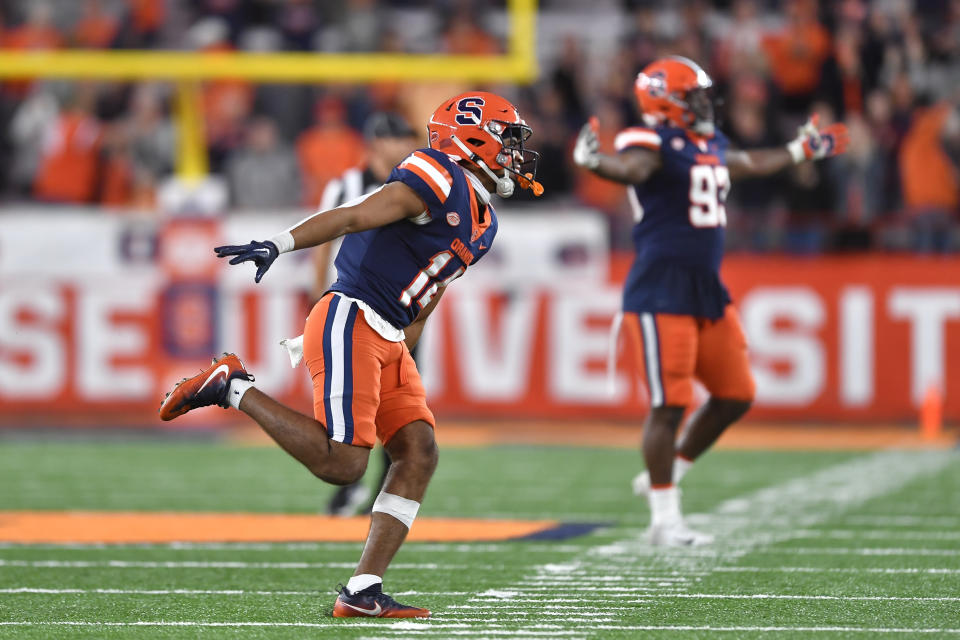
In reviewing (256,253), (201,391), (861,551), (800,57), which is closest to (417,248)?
(256,253)

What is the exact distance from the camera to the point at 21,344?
13.0 meters

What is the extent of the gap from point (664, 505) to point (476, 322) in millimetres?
6161

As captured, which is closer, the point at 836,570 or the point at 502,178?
the point at 502,178

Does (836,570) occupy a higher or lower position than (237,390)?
lower

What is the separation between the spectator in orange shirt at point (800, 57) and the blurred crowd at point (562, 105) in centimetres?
2

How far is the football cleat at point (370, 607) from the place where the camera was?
16.1 ft

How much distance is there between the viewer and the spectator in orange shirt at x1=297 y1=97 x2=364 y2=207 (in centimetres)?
1375

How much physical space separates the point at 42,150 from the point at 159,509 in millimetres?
6861

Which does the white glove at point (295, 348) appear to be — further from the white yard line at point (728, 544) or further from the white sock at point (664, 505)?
the white sock at point (664, 505)

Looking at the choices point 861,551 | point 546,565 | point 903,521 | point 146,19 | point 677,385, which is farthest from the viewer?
point 146,19

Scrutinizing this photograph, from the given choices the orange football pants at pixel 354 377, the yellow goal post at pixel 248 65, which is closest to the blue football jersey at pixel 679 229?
the orange football pants at pixel 354 377

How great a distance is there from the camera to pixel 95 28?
1377 cm

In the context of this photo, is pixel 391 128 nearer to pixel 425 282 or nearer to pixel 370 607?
pixel 425 282

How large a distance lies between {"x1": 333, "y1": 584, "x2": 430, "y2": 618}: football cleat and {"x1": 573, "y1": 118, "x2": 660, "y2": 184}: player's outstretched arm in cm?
239
